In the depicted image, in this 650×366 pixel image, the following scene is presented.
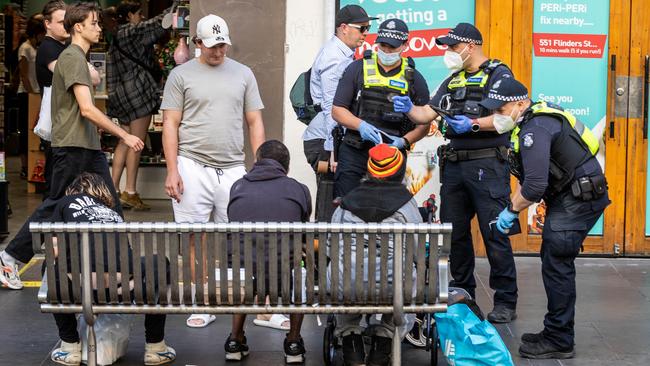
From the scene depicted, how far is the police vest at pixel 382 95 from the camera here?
7613 mm

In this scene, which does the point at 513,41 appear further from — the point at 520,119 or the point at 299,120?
the point at 520,119

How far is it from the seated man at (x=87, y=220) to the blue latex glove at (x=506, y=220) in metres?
2.02

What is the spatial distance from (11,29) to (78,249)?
33.3 ft

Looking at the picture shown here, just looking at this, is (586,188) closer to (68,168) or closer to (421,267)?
(421,267)

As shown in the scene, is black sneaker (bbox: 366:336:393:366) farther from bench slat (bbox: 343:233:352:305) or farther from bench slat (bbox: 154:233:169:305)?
bench slat (bbox: 154:233:169:305)

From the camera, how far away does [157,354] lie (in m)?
6.70

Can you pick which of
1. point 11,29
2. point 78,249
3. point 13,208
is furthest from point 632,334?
point 11,29

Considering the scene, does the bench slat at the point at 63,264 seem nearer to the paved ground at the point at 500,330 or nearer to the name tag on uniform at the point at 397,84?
the paved ground at the point at 500,330

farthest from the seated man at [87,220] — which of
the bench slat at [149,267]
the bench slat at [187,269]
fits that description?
the bench slat at [187,269]

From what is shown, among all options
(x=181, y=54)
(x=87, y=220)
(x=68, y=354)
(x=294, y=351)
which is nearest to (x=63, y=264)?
(x=87, y=220)

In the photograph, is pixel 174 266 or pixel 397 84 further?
pixel 397 84

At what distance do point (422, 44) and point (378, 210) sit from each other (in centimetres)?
325

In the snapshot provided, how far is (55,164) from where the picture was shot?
7988 mm

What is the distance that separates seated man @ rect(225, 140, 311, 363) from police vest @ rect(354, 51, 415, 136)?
1099 mm
